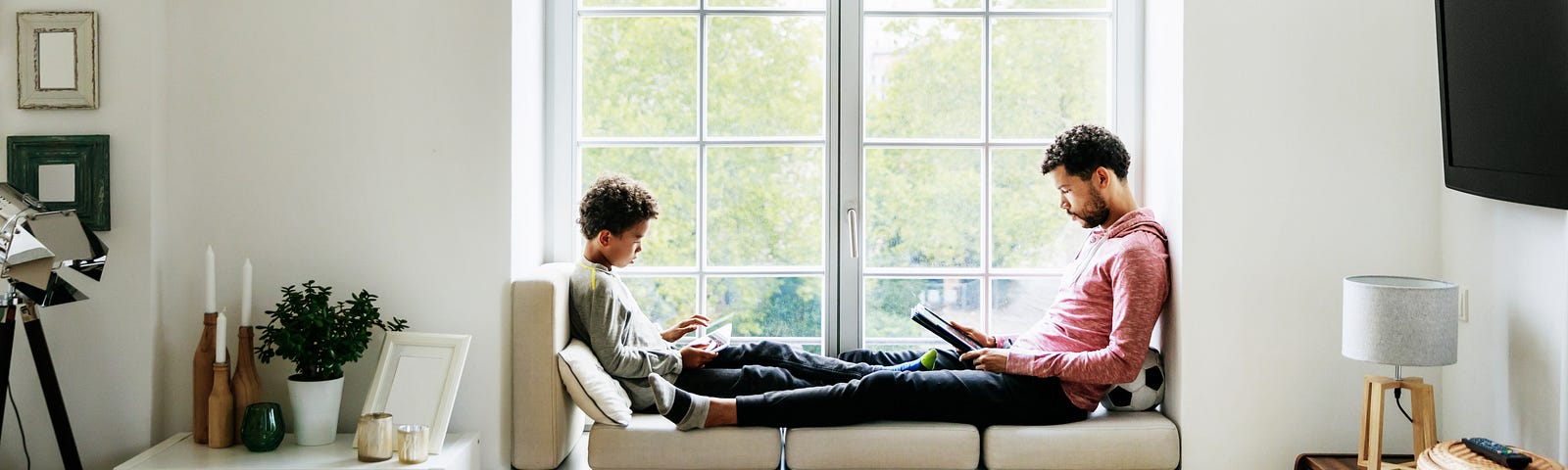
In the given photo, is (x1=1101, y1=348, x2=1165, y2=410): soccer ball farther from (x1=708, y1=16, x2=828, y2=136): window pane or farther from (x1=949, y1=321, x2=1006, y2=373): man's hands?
(x1=708, y1=16, x2=828, y2=136): window pane

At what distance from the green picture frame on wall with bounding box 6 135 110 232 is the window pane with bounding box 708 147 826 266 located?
1613 millimetres

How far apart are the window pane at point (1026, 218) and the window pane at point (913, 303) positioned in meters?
0.14

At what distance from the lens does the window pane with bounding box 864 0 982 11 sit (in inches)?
124

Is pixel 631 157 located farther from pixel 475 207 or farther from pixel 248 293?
pixel 248 293

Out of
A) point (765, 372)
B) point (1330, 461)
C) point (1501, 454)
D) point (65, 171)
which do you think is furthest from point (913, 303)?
point (65, 171)

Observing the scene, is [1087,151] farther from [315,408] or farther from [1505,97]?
[315,408]

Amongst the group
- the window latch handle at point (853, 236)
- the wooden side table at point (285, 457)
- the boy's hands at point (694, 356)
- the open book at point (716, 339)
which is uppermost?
the window latch handle at point (853, 236)

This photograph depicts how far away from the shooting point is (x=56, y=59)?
2.58m

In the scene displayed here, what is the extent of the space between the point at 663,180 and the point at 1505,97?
215 cm

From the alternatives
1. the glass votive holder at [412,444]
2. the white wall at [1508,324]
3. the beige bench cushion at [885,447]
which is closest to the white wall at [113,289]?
the glass votive holder at [412,444]

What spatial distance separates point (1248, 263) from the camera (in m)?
2.69

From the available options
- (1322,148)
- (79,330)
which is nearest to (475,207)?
(79,330)

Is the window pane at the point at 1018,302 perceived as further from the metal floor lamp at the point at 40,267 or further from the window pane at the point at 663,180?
the metal floor lamp at the point at 40,267

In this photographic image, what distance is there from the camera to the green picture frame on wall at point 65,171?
8.43 ft
